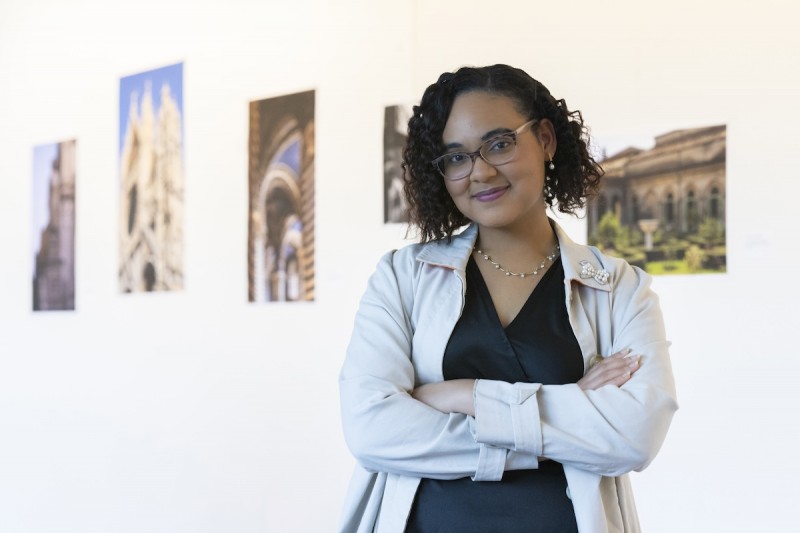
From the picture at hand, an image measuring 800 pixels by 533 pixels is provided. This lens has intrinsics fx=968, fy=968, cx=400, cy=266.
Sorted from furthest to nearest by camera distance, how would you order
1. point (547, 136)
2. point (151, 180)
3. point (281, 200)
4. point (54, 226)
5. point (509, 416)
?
point (54, 226), point (151, 180), point (281, 200), point (547, 136), point (509, 416)

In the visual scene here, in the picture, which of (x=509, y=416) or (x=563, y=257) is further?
(x=563, y=257)

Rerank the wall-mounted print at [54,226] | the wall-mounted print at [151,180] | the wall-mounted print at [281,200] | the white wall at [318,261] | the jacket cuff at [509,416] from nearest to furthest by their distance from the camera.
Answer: the jacket cuff at [509,416] → the white wall at [318,261] → the wall-mounted print at [281,200] → the wall-mounted print at [151,180] → the wall-mounted print at [54,226]

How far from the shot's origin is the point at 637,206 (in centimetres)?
371

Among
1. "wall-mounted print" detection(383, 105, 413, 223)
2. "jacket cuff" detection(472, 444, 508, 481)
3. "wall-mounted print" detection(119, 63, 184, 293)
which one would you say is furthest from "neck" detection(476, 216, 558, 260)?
"wall-mounted print" detection(119, 63, 184, 293)

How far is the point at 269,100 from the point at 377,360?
2968 mm

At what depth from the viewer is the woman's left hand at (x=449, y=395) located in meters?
2.04

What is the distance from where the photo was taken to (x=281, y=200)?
4.80m

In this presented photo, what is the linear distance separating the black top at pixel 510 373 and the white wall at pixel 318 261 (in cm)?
158

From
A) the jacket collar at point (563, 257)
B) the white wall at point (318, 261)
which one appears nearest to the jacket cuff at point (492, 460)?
the jacket collar at point (563, 257)

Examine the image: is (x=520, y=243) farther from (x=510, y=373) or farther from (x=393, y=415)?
(x=393, y=415)

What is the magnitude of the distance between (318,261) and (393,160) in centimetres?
63

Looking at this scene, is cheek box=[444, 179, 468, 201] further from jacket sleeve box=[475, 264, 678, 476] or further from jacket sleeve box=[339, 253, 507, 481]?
jacket sleeve box=[475, 264, 678, 476]

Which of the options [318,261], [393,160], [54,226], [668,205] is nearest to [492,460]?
[668,205]

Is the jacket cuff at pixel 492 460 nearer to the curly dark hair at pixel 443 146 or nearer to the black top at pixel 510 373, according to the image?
the black top at pixel 510 373
